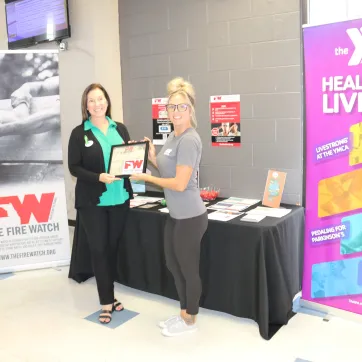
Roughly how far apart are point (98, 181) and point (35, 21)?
8.13 ft

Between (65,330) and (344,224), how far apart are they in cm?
181

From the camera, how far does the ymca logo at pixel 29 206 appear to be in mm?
3600

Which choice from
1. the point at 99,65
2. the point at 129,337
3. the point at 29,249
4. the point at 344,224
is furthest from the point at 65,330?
the point at 99,65

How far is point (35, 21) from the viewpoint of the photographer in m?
4.27

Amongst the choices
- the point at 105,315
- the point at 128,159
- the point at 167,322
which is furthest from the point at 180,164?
the point at 105,315

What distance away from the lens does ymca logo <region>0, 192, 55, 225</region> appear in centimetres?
360

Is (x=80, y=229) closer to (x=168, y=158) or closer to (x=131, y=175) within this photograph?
(x=131, y=175)

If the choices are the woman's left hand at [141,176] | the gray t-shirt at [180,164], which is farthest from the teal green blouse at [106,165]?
the gray t-shirt at [180,164]

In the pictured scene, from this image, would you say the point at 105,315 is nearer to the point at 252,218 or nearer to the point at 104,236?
the point at 104,236

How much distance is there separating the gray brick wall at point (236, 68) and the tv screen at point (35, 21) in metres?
0.66

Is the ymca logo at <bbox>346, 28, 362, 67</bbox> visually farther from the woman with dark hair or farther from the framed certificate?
the woman with dark hair

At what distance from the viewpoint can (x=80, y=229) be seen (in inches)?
133

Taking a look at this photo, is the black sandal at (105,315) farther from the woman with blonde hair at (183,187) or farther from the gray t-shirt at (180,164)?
the gray t-shirt at (180,164)

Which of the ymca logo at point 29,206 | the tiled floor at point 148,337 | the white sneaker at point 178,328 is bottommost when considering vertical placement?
the tiled floor at point 148,337
